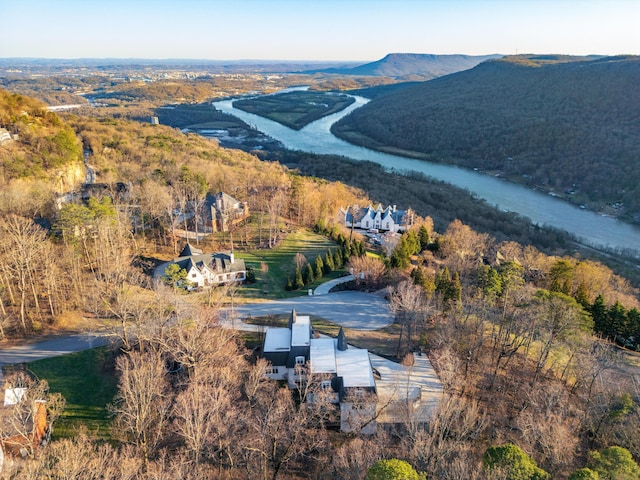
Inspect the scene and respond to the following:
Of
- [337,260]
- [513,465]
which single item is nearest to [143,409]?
[513,465]

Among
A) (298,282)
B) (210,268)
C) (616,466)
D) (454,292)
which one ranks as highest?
(616,466)

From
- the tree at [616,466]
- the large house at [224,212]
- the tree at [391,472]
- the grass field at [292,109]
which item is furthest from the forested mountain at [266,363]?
the grass field at [292,109]

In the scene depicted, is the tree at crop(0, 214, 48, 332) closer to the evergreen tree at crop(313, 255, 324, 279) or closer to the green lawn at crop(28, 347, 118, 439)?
the green lawn at crop(28, 347, 118, 439)

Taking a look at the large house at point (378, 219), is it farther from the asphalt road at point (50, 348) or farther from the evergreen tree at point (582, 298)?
the asphalt road at point (50, 348)

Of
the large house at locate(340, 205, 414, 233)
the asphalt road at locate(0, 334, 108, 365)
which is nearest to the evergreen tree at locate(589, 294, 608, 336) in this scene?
the large house at locate(340, 205, 414, 233)

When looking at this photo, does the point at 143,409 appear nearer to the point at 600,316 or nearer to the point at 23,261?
the point at 23,261
